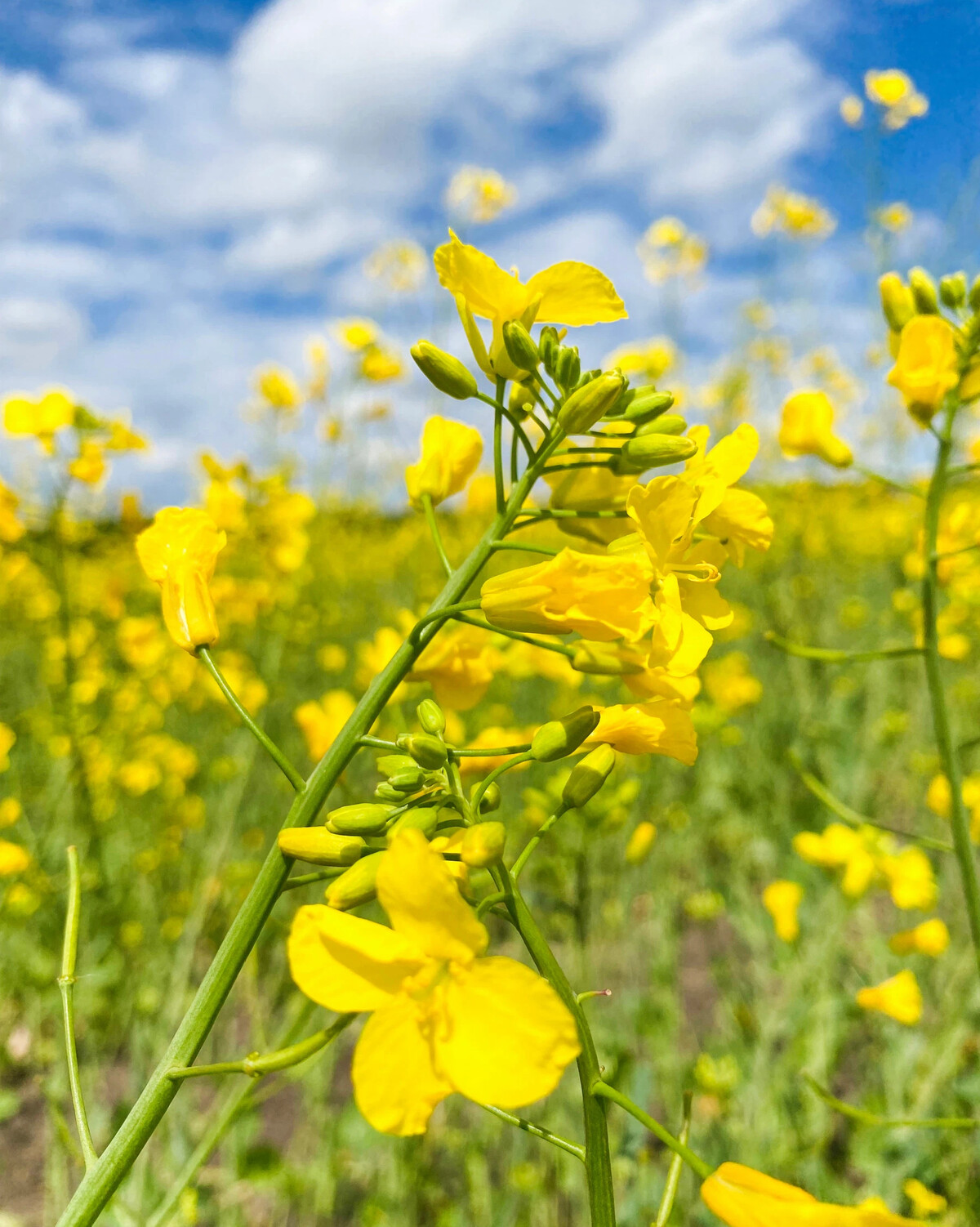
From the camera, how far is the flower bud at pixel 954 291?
146cm

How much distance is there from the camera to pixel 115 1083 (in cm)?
280

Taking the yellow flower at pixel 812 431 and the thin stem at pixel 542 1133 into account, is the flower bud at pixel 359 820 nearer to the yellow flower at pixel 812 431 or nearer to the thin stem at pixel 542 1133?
the thin stem at pixel 542 1133

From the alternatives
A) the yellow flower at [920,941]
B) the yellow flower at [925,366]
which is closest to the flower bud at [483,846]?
the yellow flower at [925,366]

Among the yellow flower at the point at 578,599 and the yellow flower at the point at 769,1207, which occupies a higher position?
the yellow flower at the point at 578,599

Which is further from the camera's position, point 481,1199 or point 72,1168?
point 72,1168

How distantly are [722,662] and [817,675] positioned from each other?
65cm

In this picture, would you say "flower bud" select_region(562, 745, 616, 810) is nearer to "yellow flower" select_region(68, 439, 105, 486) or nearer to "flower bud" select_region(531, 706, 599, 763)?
"flower bud" select_region(531, 706, 599, 763)

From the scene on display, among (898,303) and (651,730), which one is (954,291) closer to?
(898,303)

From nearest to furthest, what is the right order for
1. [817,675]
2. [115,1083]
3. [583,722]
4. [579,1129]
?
[583,722], [579,1129], [115,1083], [817,675]

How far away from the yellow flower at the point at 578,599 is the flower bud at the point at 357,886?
0.25 metres

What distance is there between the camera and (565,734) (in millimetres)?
721

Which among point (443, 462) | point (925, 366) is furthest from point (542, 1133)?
point (925, 366)

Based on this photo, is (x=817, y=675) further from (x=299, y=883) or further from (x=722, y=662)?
(x=299, y=883)

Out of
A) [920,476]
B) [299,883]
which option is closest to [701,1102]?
[299,883]
